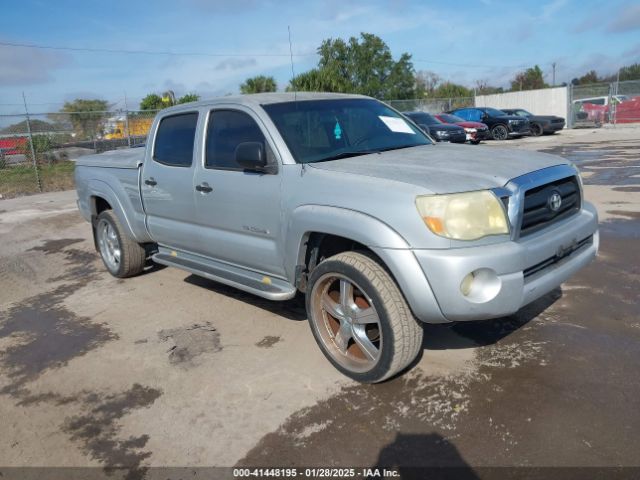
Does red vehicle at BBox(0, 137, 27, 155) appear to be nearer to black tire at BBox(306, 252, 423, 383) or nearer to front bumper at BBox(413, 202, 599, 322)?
black tire at BBox(306, 252, 423, 383)

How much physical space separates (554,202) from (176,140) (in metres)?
3.25

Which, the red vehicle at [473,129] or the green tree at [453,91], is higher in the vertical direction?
the green tree at [453,91]

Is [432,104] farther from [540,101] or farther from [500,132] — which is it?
[500,132]

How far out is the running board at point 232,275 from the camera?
12.6 ft

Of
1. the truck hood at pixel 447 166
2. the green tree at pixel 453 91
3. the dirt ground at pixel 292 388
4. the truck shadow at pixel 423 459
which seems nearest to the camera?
the truck shadow at pixel 423 459

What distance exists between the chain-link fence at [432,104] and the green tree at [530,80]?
31809 millimetres

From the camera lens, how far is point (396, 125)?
456 centimetres

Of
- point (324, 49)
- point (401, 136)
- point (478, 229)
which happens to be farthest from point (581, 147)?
point (324, 49)

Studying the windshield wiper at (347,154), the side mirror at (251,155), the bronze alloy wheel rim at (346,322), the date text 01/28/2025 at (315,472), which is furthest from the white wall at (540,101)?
the date text 01/28/2025 at (315,472)

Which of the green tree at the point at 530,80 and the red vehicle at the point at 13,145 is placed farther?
the green tree at the point at 530,80

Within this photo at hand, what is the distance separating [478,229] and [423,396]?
1.07 metres

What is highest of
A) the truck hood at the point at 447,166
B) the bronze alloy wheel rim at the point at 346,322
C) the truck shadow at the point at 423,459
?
the truck hood at the point at 447,166

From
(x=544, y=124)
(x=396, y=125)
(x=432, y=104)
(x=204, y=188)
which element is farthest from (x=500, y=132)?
(x=204, y=188)

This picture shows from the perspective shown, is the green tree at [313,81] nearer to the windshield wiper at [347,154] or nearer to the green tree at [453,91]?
the windshield wiper at [347,154]
